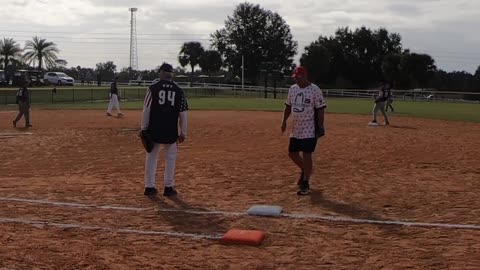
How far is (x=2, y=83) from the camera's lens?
6228 centimetres

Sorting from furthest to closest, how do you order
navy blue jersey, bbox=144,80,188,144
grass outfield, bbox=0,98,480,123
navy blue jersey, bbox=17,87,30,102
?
1. grass outfield, bbox=0,98,480,123
2. navy blue jersey, bbox=17,87,30,102
3. navy blue jersey, bbox=144,80,188,144

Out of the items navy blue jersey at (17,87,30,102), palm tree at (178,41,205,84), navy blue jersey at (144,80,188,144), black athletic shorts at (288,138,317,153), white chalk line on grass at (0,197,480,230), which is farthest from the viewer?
palm tree at (178,41,205,84)

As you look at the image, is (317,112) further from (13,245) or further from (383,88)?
(383,88)

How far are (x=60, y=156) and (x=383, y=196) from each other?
25.8 ft

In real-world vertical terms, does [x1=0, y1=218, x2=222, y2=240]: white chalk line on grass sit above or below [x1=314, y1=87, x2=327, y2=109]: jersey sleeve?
below

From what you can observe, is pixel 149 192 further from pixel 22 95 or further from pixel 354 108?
pixel 354 108

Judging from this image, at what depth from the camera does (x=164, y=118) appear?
8398mm

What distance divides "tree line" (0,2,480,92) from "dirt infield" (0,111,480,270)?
54888 mm

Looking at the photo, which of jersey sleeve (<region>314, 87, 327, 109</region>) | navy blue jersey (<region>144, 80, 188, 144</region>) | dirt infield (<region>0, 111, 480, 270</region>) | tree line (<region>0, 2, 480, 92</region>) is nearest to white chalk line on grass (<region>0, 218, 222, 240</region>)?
dirt infield (<region>0, 111, 480, 270</region>)

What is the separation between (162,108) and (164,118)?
147 millimetres

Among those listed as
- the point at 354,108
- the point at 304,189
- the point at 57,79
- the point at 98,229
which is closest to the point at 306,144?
the point at 304,189

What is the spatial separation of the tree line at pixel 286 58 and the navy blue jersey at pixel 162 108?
194ft

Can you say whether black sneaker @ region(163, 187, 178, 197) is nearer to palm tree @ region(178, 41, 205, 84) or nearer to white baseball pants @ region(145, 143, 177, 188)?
white baseball pants @ region(145, 143, 177, 188)

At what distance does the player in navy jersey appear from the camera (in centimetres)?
837
